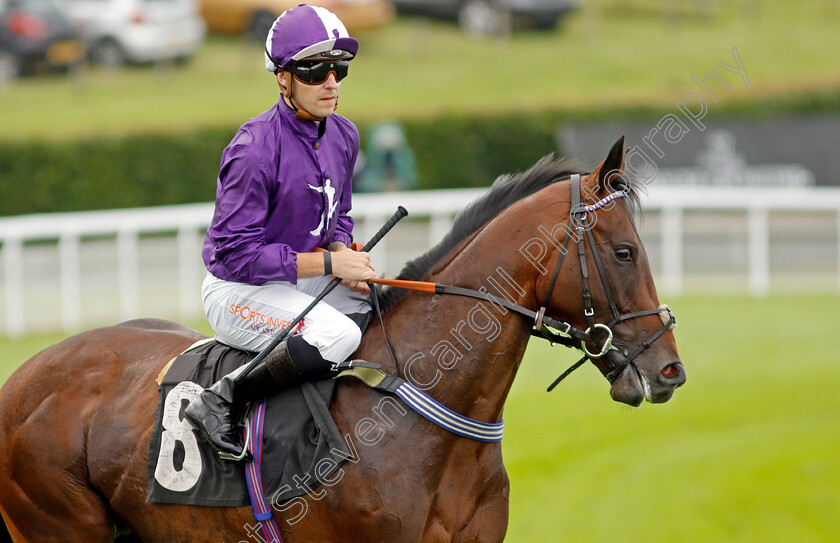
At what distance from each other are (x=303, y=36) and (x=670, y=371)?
1.55 meters

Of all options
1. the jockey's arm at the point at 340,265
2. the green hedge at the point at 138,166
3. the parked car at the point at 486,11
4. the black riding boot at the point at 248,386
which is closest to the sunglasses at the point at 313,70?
the jockey's arm at the point at 340,265

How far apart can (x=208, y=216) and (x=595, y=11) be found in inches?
737

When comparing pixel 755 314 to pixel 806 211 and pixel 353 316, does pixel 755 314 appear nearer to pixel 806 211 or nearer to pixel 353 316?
pixel 806 211

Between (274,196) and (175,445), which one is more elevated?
(274,196)

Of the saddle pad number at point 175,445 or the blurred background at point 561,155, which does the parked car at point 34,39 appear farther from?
the saddle pad number at point 175,445

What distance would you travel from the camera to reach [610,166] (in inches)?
127

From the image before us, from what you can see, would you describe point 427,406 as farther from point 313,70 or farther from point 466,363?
point 313,70

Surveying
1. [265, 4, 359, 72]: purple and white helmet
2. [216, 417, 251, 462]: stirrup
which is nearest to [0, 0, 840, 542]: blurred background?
[265, 4, 359, 72]: purple and white helmet

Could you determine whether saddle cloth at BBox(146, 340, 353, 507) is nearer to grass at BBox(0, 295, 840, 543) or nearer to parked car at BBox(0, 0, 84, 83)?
grass at BBox(0, 295, 840, 543)

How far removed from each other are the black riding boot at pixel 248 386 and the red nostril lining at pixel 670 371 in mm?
1052

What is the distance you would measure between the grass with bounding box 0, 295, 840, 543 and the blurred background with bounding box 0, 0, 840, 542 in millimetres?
22

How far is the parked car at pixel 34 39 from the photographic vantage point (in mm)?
19516

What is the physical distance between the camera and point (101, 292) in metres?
10.4

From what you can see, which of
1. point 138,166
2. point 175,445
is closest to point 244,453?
point 175,445
